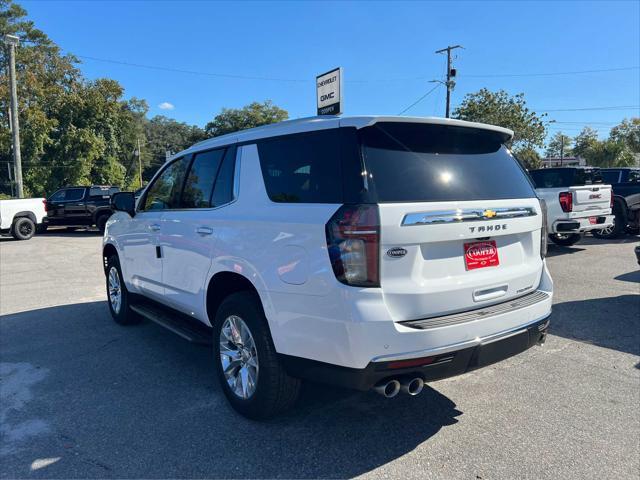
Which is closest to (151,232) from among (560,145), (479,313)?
(479,313)

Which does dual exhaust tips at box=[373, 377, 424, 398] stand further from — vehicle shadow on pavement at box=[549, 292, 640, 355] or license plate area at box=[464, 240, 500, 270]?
vehicle shadow on pavement at box=[549, 292, 640, 355]

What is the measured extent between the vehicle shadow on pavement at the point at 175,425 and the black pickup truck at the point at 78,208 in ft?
50.4

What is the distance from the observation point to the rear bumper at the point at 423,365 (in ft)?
8.41

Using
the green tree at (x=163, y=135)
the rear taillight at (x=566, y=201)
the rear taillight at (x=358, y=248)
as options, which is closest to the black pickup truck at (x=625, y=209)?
the rear taillight at (x=566, y=201)

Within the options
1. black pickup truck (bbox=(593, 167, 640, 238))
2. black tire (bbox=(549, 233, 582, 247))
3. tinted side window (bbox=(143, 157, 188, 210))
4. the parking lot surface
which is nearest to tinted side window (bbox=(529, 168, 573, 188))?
black tire (bbox=(549, 233, 582, 247))

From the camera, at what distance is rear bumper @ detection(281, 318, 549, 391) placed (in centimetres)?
256

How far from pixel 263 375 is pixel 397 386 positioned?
0.89 metres

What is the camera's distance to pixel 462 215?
2807 mm

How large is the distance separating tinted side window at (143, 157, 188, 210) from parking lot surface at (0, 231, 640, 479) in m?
1.47

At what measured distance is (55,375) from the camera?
424 cm

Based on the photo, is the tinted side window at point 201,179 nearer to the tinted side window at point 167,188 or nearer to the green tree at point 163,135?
the tinted side window at point 167,188

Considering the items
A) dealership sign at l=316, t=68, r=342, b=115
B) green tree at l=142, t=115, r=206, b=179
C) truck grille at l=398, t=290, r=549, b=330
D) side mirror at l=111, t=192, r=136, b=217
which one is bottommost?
truck grille at l=398, t=290, r=549, b=330

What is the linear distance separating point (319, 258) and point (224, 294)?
1338 mm

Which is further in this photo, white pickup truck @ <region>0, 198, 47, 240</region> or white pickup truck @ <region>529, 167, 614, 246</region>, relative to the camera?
white pickup truck @ <region>0, 198, 47, 240</region>
